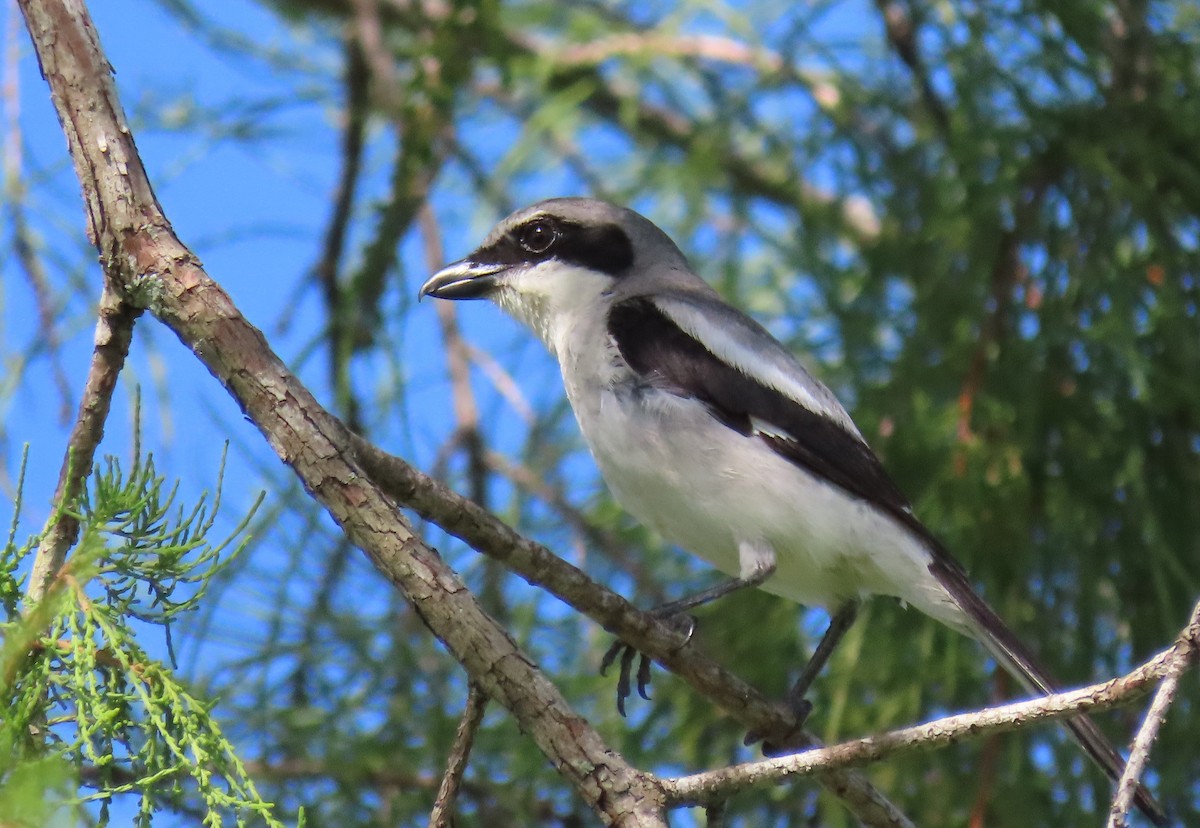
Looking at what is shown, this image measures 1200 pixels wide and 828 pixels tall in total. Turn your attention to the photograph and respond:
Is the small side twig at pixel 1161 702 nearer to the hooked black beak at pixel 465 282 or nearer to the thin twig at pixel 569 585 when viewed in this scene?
the thin twig at pixel 569 585

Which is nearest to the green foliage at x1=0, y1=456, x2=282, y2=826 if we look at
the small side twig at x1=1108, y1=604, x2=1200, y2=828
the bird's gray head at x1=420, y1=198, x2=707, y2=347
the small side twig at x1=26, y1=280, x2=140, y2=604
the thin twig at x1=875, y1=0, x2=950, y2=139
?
the small side twig at x1=26, y1=280, x2=140, y2=604

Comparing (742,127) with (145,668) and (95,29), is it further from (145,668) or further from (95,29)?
(145,668)

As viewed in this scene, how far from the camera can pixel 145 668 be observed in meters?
1.72

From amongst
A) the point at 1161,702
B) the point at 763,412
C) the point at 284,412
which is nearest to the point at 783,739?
the point at 763,412

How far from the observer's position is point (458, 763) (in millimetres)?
1887

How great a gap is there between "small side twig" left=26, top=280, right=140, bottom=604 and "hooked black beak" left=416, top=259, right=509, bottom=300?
5.22ft

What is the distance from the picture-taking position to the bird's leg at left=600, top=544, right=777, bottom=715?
2.71m

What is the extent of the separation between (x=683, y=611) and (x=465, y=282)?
1127mm

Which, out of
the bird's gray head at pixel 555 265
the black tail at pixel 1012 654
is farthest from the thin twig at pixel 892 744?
the bird's gray head at pixel 555 265

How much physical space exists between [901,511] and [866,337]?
34.4 inches

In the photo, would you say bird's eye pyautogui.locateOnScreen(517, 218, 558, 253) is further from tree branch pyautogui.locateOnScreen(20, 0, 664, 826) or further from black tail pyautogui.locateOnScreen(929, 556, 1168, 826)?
tree branch pyautogui.locateOnScreen(20, 0, 664, 826)

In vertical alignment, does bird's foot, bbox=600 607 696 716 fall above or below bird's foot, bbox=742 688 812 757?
above

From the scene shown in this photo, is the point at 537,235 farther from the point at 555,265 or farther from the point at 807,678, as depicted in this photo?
the point at 807,678

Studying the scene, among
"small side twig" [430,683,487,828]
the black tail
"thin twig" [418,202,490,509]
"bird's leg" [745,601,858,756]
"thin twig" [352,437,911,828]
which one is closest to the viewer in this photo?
"small side twig" [430,683,487,828]
